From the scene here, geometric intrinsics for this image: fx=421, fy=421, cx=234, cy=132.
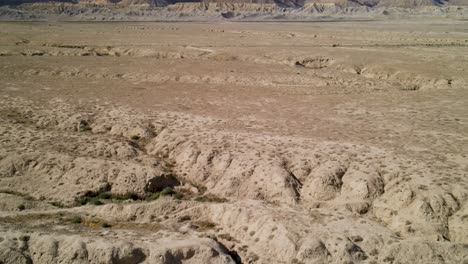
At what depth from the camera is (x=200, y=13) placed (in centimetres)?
17112

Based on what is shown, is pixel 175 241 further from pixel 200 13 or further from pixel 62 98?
pixel 200 13

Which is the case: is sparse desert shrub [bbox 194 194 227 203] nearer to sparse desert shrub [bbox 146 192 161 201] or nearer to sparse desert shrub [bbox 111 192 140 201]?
sparse desert shrub [bbox 146 192 161 201]

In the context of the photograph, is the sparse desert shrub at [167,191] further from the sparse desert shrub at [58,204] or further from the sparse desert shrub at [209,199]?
the sparse desert shrub at [58,204]

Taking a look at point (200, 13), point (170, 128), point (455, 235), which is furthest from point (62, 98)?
point (200, 13)

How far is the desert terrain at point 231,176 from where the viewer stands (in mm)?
9422

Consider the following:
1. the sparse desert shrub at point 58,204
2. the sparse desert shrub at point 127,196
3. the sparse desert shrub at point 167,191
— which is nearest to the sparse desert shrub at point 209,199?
the sparse desert shrub at point 167,191

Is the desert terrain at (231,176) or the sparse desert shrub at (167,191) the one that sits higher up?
the desert terrain at (231,176)

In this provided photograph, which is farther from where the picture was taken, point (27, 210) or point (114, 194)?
point (114, 194)

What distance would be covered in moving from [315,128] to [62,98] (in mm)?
12695

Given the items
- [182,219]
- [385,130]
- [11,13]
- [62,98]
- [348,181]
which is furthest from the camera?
[11,13]

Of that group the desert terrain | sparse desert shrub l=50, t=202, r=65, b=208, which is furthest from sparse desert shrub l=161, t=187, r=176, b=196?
sparse desert shrub l=50, t=202, r=65, b=208

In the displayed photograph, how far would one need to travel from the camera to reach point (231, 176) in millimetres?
12758

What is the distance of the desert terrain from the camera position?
371 inches

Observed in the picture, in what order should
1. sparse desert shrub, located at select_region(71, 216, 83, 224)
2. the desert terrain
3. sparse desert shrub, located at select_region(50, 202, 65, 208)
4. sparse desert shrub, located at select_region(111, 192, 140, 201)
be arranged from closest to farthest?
1. the desert terrain
2. sparse desert shrub, located at select_region(71, 216, 83, 224)
3. sparse desert shrub, located at select_region(50, 202, 65, 208)
4. sparse desert shrub, located at select_region(111, 192, 140, 201)
